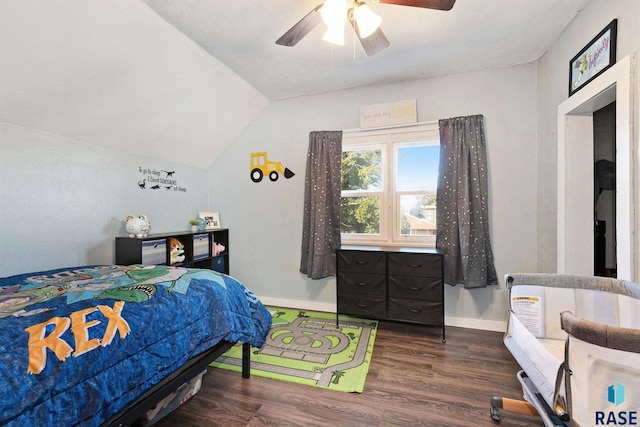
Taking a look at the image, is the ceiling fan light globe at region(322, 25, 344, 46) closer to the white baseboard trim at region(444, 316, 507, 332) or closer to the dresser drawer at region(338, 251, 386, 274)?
the dresser drawer at region(338, 251, 386, 274)

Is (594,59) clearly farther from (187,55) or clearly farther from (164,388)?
(164,388)

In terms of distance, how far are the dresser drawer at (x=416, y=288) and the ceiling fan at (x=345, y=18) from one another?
1930mm

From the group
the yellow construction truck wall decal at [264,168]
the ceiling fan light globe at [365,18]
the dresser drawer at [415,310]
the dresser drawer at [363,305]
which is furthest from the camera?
the yellow construction truck wall decal at [264,168]

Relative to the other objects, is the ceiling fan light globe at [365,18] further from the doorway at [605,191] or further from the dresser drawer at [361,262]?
the doorway at [605,191]

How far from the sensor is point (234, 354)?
230 centimetres

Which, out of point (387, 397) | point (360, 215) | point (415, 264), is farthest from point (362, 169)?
point (387, 397)

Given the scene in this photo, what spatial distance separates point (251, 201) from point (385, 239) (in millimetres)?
1750

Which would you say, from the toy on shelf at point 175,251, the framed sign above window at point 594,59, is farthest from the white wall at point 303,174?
the toy on shelf at point 175,251

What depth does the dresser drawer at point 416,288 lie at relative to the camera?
8.21 ft

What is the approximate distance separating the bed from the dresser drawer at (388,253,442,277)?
4.56ft

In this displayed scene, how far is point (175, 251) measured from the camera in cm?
280

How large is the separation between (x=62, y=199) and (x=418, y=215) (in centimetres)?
325

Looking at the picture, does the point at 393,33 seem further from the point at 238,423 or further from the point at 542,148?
the point at 238,423

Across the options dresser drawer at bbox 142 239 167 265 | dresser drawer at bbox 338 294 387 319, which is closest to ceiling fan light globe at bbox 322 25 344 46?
dresser drawer at bbox 338 294 387 319
